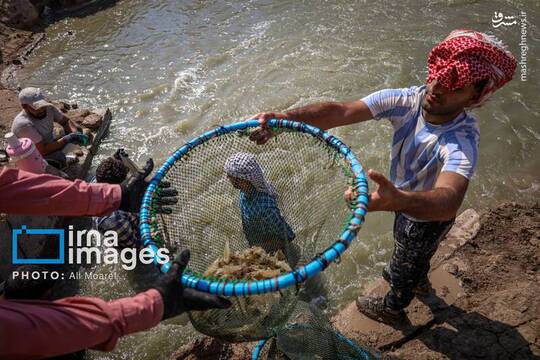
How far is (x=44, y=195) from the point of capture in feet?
8.26

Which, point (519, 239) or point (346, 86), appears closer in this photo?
point (519, 239)

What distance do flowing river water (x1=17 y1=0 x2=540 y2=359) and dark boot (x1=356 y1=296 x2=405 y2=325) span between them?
0.50 metres

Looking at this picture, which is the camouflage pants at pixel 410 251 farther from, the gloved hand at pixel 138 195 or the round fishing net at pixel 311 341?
the gloved hand at pixel 138 195

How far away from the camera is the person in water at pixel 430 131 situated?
6.57 ft

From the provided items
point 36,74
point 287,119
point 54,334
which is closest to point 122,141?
point 36,74

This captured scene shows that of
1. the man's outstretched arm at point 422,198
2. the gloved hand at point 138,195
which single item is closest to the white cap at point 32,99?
the gloved hand at point 138,195

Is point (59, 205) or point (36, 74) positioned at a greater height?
point (59, 205)

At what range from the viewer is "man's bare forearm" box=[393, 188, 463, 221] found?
1.90 meters

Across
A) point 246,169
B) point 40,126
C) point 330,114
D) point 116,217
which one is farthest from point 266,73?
point 330,114

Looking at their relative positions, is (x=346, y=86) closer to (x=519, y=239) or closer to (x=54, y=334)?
(x=519, y=239)

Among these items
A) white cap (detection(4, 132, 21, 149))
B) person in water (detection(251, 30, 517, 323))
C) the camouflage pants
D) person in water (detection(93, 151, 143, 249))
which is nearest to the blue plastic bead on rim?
person in water (detection(251, 30, 517, 323))

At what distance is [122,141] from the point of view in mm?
6418

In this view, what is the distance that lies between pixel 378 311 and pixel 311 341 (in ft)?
3.01

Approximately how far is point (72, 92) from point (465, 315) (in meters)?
7.53
